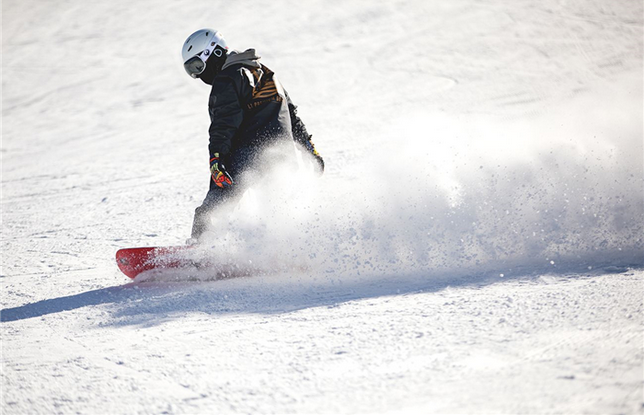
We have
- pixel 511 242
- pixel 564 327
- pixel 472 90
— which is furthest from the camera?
pixel 472 90

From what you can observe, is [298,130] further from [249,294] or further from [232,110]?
[249,294]

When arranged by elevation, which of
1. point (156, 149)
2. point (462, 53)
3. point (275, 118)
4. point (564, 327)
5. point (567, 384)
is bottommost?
point (462, 53)

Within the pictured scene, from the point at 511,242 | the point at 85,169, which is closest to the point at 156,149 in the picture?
the point at 85,169

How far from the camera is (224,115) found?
13.0 ft

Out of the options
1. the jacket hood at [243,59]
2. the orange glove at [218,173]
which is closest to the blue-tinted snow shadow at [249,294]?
the orange glove at [218,173]

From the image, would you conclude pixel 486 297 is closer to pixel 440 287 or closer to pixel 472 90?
pixel 440 287

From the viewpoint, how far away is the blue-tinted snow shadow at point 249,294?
3.58 meters

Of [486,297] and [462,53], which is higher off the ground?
[486,297]

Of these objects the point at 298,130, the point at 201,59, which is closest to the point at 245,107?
the point at 201,59

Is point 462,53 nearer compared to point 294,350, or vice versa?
point 294,350

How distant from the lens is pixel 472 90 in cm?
1127

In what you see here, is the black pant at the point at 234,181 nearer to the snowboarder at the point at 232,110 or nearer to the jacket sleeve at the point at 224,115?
the snowboarder at the point at 232,110

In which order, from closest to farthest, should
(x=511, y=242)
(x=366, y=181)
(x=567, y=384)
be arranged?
(x=567, y=384)
(x=511, y=242)
(x=366, y=181)

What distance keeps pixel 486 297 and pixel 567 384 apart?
1.04 meters
